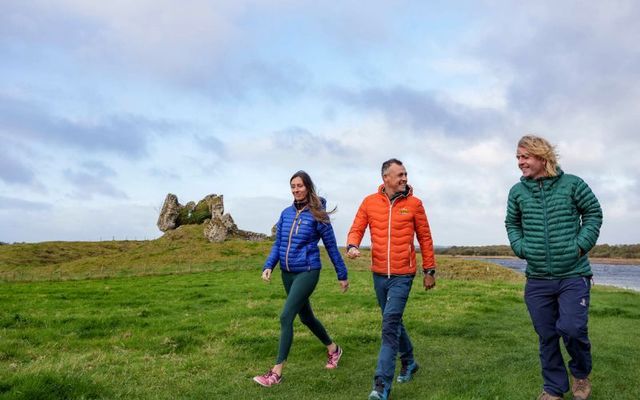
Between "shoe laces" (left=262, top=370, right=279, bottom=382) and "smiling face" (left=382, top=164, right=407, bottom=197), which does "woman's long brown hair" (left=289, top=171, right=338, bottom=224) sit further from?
"shoe laces" (left=262, top=370, right=279, bottom=382)

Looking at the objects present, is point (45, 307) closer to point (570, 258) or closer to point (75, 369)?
point (75, 369)

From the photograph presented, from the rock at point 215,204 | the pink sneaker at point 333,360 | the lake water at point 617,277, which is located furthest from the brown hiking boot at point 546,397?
the rock at point 215,204

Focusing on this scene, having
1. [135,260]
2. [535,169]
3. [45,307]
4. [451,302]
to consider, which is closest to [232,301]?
[45,307]

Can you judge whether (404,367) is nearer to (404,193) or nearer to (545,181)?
(404,193)

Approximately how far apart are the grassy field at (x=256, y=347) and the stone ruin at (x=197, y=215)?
48.8 meters

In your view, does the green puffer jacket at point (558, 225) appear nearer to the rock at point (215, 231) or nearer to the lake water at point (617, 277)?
the lake water at point (617, 277)

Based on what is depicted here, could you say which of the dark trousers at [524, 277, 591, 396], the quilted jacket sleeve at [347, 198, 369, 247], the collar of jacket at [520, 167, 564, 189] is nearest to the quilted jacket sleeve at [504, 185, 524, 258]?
the collar of jacket at [520, 167, 564, 189]

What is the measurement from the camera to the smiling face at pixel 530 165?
6.69 metres

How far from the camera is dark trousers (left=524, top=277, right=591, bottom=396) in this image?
21.2 feet

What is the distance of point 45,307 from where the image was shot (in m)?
19.4

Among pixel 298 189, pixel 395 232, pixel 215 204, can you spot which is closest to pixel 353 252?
pixel 395 232

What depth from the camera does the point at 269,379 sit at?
8.23 m

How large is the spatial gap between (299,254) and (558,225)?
387cm

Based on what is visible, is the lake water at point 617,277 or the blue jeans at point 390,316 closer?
the blue jeans at point 390,316
